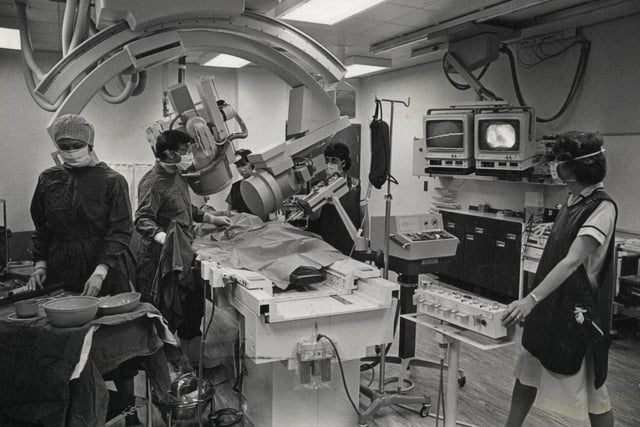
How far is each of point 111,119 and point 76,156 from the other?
4.93 metres

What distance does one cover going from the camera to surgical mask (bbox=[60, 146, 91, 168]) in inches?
103

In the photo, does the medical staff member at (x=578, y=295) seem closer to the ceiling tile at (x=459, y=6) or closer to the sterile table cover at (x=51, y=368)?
the sterile table cover at (x=51, y=368)

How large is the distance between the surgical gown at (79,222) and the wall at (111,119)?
3514 millimetres

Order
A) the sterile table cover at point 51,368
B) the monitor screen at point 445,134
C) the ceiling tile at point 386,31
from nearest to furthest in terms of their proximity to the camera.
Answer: the sterile table cover at point 51,368, the ceiling tile at point 386,31, the monitor screen at point 445,134

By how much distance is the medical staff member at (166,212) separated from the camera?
3475 millimetres

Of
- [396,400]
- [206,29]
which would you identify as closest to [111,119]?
[206,29]

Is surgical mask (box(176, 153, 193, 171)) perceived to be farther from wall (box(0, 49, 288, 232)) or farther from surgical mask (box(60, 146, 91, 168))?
wall (box(0, 49, 288, 232))

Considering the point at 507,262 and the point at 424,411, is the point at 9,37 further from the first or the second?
the point at 507,262

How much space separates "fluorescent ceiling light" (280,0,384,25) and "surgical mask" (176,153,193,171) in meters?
1.72

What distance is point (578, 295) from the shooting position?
246 centimetres

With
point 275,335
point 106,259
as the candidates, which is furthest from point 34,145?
point 275,335

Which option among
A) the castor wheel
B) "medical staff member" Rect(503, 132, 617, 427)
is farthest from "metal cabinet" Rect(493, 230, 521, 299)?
"medical staff member" Rect(503, 132, 617, 427)

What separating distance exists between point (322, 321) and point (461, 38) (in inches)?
164

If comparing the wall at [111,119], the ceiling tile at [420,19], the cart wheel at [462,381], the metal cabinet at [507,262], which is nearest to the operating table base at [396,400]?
the cart wheel at [462,381]
